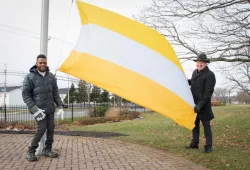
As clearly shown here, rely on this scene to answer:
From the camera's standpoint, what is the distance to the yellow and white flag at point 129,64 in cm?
440

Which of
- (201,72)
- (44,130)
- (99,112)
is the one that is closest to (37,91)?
(44,130)

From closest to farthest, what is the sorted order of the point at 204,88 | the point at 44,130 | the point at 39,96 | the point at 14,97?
1. the point at 39,96
2. the point at 44,130
3. the point at 204,88
4. the point at 14,97

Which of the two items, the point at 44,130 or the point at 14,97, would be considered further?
the point at 14,97

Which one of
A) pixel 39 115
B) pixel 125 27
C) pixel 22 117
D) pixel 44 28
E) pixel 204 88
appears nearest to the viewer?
pixel 125 27

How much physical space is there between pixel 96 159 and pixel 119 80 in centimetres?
207

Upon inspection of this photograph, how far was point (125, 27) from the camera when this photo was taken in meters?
4.93

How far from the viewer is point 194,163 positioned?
5.61 meters

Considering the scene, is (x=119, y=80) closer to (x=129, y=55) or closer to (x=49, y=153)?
(x=129, y=55)

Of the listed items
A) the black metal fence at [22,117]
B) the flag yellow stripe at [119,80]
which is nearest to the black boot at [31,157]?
the flag yellow stripe at [119,80]

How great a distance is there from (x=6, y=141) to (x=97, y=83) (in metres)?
4.85

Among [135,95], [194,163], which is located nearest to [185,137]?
[194,163]

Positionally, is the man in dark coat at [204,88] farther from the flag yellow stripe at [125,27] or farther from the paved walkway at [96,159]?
the flag yellow stripe at [125,27]

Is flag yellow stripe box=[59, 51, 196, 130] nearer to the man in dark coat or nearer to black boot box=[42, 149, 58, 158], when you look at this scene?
the man in dark coat

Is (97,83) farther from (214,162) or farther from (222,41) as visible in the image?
(222,41)
